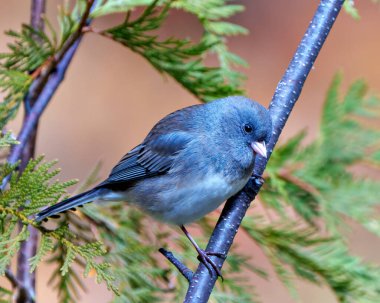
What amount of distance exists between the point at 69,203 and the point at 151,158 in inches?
16.4

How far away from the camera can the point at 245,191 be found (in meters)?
1.76

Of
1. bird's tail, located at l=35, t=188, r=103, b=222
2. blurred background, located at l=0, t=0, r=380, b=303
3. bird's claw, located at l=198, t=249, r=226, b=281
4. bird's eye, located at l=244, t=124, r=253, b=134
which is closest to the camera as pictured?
bird's claw, located at l=198, t=249, r=226, b=281

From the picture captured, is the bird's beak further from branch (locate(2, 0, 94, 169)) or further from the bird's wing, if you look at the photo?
branch (locate(2, 0, 94, 169))

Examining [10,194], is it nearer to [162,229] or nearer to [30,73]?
[30,73]

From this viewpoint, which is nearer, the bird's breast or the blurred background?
the bird's breast

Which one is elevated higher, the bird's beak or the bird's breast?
the bird's beak

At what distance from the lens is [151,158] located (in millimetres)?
2086

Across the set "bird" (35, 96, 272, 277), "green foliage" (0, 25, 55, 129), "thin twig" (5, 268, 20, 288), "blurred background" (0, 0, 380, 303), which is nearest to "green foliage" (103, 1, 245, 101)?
"bird" (35, 96, 272, 277)

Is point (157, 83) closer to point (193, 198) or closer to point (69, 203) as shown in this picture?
point (193, 198)

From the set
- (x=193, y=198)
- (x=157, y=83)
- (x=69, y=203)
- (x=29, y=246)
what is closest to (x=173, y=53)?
(x=193, y=198)

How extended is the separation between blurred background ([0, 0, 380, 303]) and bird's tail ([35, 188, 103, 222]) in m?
2.62

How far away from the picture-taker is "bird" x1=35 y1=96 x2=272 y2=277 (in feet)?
6.03

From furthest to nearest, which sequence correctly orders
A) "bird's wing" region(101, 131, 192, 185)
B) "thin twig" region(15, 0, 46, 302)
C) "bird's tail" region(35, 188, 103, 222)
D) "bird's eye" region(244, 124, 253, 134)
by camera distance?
"bird's wing" region(101, 131, 192, 185), "bird's eye" region(244, 124, 253, 134), "thin twig" region(15, 0, 46, 302), "bird's tail" region(35, 188, 103, 222)

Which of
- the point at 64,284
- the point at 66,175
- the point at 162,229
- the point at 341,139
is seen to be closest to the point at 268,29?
the point at 66,175
